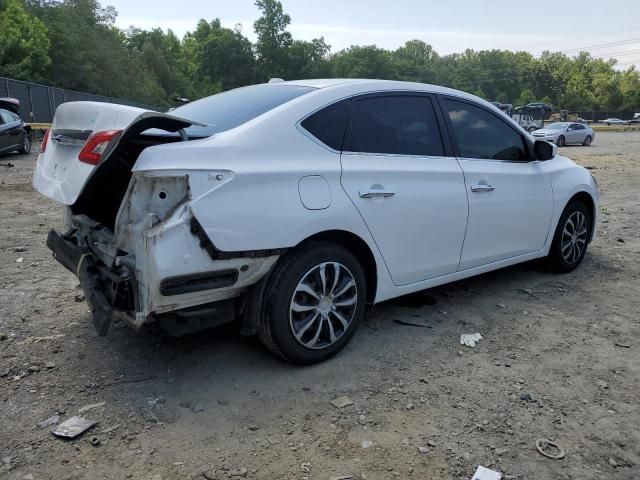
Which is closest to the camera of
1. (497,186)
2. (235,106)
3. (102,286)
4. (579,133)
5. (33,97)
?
(102,286)

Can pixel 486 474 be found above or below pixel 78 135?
below

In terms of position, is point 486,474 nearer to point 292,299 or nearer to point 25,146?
point 292,299

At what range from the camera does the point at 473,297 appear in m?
4.65

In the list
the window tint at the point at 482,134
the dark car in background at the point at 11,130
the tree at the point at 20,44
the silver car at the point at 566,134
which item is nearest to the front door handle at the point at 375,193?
the window tint at the point at 482,134

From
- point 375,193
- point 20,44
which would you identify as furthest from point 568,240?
point 20,44

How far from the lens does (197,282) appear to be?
110 inches

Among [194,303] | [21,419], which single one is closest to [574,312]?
[194,303]

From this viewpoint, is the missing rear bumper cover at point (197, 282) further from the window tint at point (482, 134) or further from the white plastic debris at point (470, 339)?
the window tint at point (482, 134)

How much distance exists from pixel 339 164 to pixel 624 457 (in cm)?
213

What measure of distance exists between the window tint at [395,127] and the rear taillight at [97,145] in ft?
4.56

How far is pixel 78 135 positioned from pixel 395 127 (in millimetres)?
2050

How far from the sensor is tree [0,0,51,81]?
3341 cm

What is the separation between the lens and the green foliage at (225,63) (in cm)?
4153

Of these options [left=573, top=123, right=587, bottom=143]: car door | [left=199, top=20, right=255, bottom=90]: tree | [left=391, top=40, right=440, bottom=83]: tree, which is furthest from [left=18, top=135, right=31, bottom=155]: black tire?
[left=391, top=40, right=440, bottom=83]: tree
